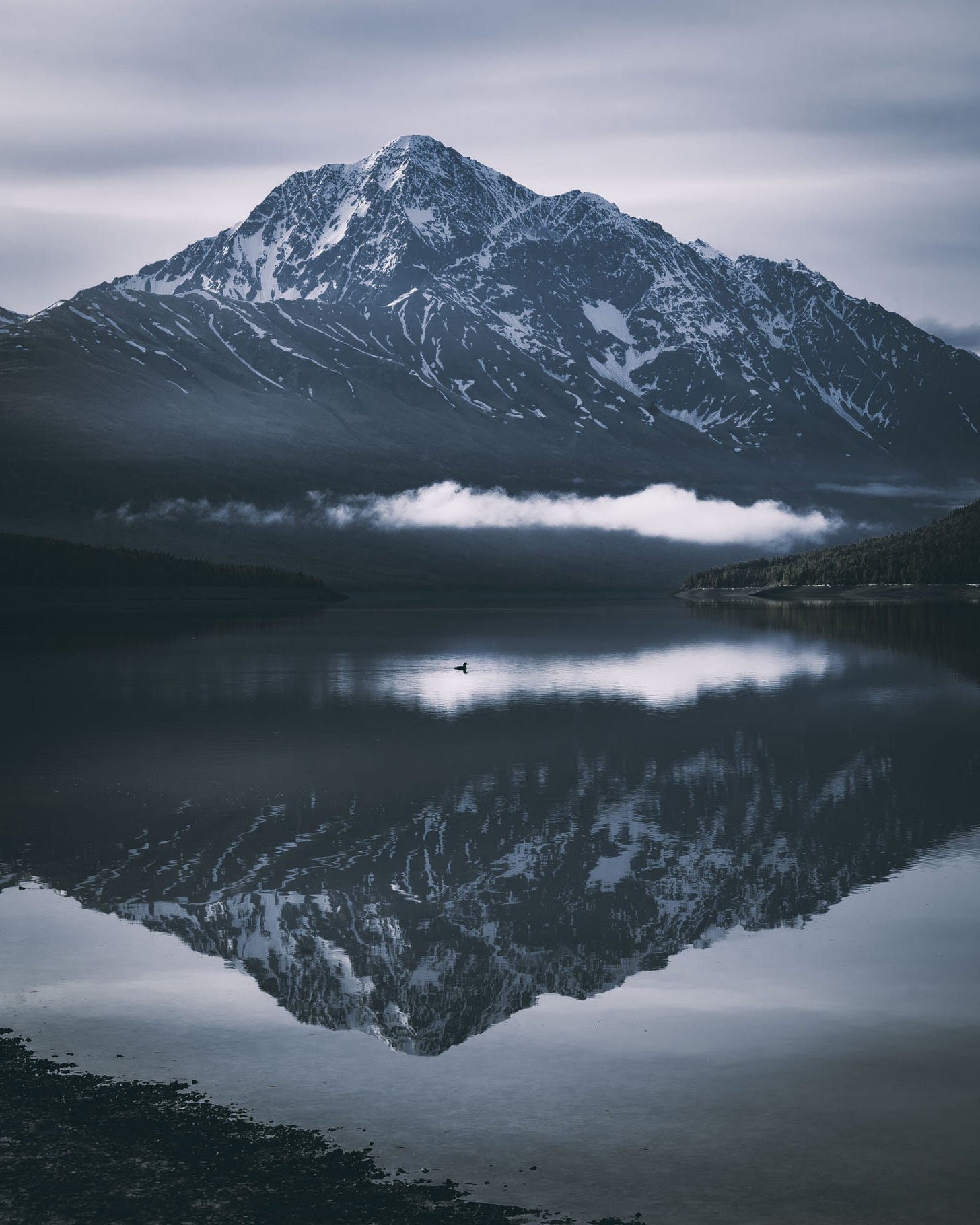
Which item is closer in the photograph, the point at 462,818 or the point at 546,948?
the point at 546,948

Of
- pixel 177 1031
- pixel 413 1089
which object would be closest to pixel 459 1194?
pixel 413 1089

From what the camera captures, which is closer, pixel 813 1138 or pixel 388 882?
pixel 813 1138

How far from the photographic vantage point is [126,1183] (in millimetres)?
13477

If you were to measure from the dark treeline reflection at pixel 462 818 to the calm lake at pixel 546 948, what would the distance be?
0.15 metres

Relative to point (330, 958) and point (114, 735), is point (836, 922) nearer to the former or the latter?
point (330, 958)

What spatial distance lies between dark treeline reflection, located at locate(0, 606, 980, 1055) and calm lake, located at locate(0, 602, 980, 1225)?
15 centimetres

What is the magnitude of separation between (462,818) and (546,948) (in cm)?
1375

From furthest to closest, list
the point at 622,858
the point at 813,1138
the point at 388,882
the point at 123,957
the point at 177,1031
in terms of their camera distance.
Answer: the point at 622,858, the point at 388,882, the point at 123,957, the point at 177,1031, the point at 813,1138

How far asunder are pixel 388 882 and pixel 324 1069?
37.5 feet

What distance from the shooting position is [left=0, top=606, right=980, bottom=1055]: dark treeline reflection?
2300 cm

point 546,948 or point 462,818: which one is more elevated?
point 546,948

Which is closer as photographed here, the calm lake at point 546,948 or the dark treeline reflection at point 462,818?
the calm lake at point 546,948

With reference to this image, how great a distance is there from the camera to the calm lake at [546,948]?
48.7 ft

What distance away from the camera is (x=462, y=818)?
121ft
